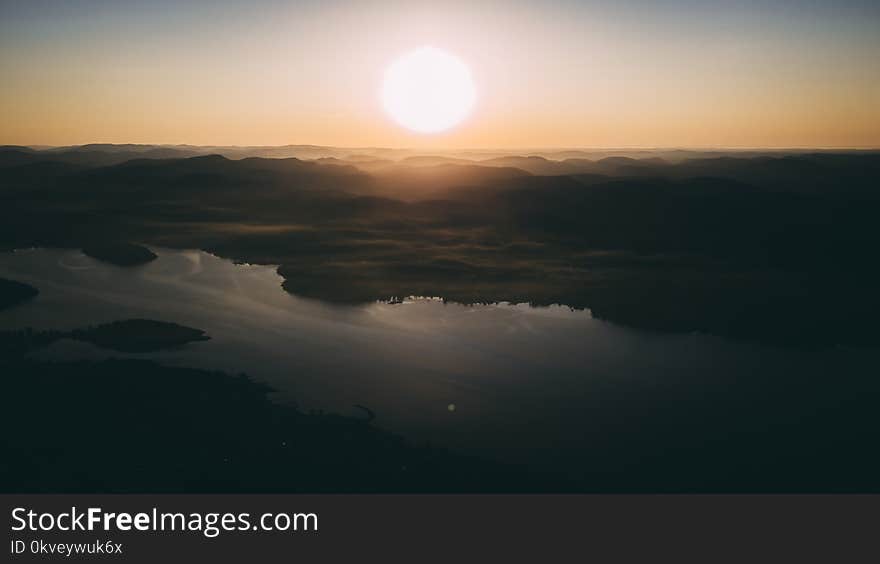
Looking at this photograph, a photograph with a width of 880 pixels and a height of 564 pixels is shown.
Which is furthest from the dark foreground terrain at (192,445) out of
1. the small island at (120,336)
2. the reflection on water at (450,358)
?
the small island at (120,336)

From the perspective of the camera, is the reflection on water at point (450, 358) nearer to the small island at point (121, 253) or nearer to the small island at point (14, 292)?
the small island at point (14, 292)

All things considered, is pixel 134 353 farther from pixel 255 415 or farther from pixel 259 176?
pixel 259 176

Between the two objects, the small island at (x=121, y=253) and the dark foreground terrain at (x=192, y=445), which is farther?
the small island at (x=121, y=253)

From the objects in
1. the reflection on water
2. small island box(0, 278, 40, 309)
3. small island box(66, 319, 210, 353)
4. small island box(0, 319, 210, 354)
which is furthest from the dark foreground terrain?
small island box(0, 278, 40, 309)

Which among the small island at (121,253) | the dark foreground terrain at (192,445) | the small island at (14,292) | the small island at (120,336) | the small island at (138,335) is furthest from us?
the small island at (121,253)

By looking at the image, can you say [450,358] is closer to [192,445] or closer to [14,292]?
[192,445]

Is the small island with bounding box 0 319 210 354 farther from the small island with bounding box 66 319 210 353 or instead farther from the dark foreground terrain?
the dark foreground terrain
